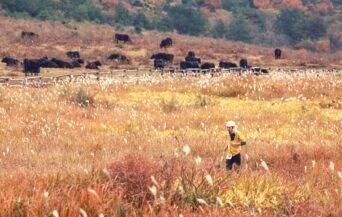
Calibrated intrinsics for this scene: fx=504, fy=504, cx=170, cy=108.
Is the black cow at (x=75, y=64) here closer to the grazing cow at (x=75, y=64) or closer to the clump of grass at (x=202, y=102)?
the grazing cow at (x=75, y=64)

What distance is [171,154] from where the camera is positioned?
326 inches

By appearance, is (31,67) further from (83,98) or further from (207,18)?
(207,18)

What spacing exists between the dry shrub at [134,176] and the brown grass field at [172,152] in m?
0.01

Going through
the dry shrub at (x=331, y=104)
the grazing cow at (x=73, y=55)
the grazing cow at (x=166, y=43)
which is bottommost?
the dry shrub at (x=331, y=104)

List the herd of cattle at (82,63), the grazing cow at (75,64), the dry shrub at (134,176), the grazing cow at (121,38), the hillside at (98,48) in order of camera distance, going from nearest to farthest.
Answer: the dry shrub at (134,176)
the herd of cattle at (82,63)
the grazing cow at (75,64)
the hillside at (98,48)
the grazing cow at (121,38)

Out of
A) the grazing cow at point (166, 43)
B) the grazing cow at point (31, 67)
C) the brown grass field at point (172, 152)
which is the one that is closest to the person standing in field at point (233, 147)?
the brown grass field at point (172, 152)

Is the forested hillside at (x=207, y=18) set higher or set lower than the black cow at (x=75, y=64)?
higher

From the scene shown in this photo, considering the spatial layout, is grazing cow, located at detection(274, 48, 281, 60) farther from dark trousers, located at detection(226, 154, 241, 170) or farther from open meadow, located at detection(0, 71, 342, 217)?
dark trousers, located at detection(226, 154, 241, 170)

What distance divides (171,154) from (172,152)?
0.31 m

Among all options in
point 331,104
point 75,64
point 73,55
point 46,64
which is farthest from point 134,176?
point 73,55

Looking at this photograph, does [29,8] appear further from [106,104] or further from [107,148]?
[107,148]

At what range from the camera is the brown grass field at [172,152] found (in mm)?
5020

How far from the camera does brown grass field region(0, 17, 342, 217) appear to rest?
5020 mm

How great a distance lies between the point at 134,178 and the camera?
18.4 feet
